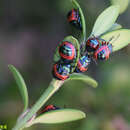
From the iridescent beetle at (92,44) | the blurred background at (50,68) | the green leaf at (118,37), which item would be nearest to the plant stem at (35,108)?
the iridescent beetle at (92,44)

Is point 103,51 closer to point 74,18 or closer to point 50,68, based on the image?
point 74,18

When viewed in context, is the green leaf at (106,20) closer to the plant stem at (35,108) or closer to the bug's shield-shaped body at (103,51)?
the bug's shield-shaped body at (103,51)

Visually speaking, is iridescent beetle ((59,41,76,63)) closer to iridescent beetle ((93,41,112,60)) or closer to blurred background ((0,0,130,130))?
iridescent beetle ((93,41,112,60))

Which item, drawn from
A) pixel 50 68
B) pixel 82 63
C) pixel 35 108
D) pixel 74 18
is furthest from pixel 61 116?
pixel 50 68

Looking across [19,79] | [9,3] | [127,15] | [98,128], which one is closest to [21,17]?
[9,3]

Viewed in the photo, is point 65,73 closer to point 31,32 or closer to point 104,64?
point 104,64

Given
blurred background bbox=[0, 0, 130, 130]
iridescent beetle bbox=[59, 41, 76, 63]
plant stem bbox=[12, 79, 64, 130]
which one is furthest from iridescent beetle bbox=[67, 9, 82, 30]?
blurred background bbox=[0, 0, 130, 130]
